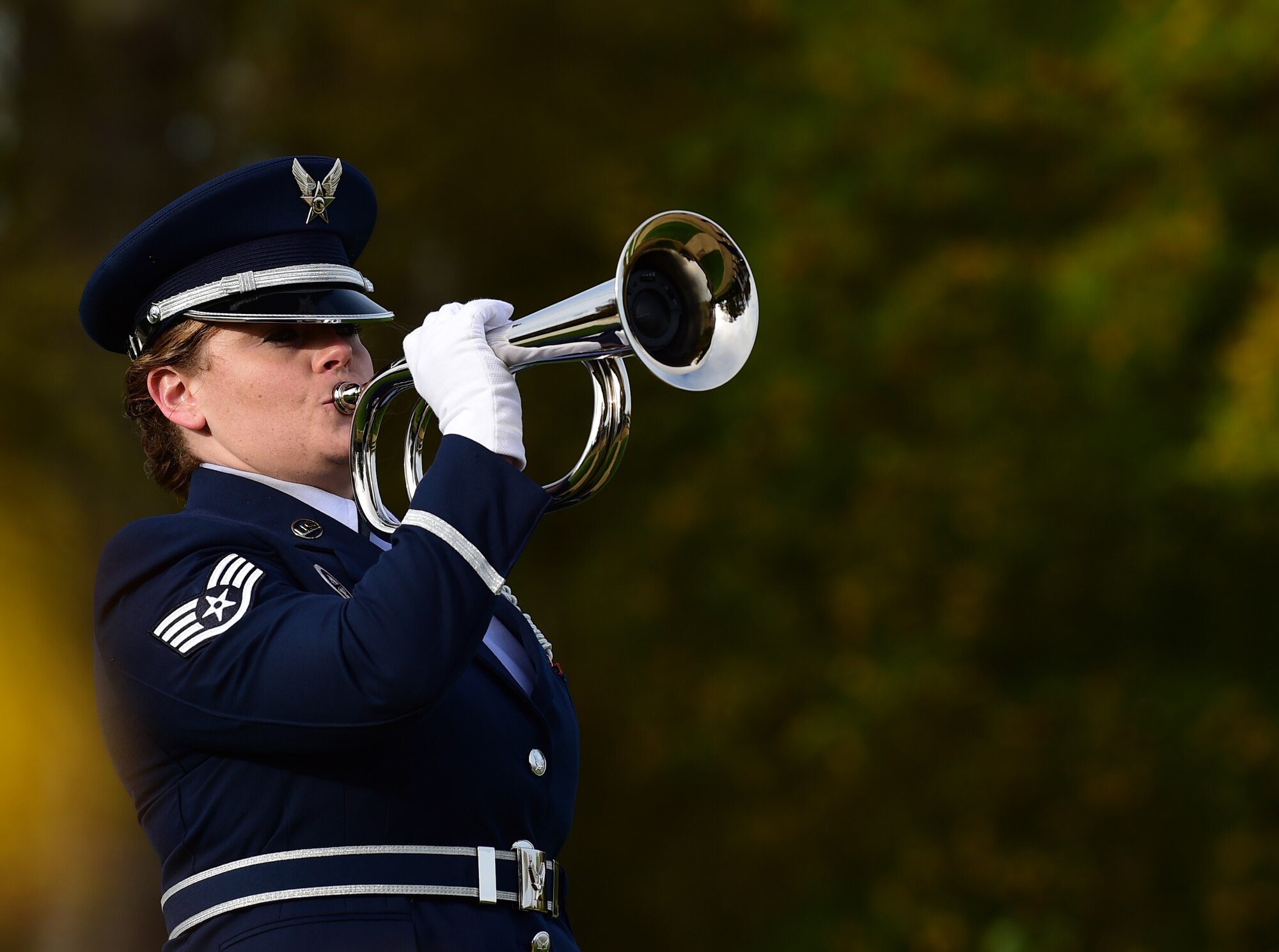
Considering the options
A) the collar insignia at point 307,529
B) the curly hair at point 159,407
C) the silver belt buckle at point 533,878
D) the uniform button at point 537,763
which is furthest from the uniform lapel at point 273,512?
the silver belt buckle at point 533,878

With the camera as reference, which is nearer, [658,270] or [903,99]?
[658,270]

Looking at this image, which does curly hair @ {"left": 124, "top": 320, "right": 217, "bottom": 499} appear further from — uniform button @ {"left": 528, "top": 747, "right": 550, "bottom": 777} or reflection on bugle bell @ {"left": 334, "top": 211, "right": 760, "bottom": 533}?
uniform button @ {"left": 528, "top": 747, "right": 550, "bottom": 777}

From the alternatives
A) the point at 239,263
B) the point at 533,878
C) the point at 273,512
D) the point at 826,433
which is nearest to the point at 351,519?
the point at 273,512

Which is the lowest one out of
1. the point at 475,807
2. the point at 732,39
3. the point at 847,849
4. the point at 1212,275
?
the point at 847,849

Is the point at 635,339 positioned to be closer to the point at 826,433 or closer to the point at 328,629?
the point at 328,629

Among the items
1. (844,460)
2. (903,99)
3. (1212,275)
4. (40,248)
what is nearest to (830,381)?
(844,460)

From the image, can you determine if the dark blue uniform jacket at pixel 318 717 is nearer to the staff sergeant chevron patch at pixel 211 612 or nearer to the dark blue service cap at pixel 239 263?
the staff sergeant chevron patch at pixel 211 612

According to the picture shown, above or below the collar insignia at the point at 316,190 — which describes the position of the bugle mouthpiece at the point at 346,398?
below

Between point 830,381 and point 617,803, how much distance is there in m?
2.77

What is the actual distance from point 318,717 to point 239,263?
2.68 ft

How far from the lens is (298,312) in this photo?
267cm

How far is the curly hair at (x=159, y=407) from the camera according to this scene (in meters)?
2.69

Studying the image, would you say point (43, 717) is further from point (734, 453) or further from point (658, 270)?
point (658, 270)

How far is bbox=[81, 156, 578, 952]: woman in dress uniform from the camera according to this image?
7.46 feet
